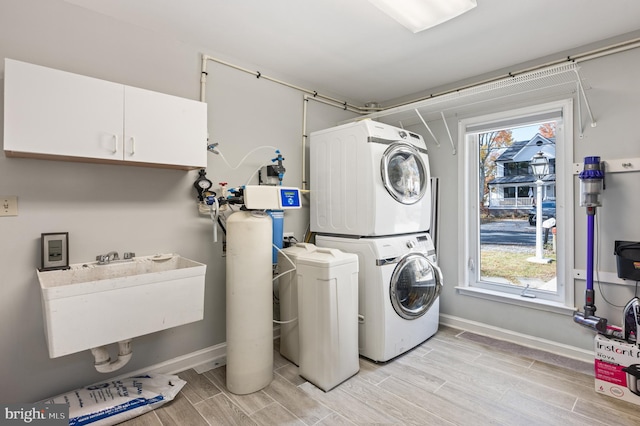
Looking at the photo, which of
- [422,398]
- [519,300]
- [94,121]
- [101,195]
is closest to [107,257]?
[101,195]

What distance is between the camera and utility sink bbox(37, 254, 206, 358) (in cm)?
149

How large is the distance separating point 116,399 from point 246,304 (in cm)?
88

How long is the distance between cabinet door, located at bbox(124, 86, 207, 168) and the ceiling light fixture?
51.3 inches

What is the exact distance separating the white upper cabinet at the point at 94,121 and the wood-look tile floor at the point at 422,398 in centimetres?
152

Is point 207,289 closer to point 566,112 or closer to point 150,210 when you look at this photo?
point 150,210

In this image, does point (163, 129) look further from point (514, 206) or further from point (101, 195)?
point (514, 206)

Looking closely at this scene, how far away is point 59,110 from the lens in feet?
5.28

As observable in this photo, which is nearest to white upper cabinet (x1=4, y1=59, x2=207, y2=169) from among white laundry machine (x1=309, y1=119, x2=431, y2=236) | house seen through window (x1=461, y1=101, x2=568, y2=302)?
white laundry machine (x1=309, y1=119, x2=431, y2=236)

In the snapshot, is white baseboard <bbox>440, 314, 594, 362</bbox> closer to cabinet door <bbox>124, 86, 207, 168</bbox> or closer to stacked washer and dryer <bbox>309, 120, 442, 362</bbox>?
stacked washer and dryer <bbox>309, 120, 442, 362</bbox>

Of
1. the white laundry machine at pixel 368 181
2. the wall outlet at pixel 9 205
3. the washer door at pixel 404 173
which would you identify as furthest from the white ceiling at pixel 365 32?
the wall outlet at pixel 9 205

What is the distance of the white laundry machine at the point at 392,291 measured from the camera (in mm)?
2396

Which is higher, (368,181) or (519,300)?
(368,181)

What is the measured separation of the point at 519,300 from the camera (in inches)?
109

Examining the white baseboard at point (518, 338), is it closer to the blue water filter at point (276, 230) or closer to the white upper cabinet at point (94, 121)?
the blue water filter at point (276, 230)
